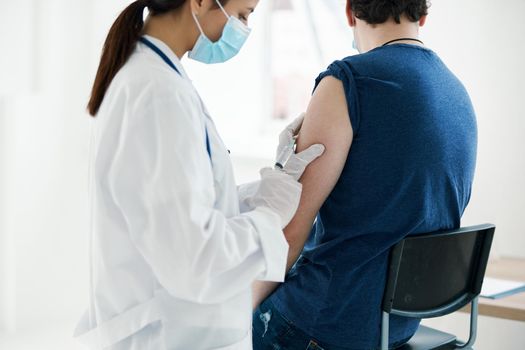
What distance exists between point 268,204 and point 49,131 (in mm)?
2221

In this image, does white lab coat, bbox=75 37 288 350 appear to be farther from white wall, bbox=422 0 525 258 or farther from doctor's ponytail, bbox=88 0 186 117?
white wall, bbox=422 0 525 258

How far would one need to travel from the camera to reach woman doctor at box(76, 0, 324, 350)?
1004 mm

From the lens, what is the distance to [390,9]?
1.36m

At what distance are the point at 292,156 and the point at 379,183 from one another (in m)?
0.18

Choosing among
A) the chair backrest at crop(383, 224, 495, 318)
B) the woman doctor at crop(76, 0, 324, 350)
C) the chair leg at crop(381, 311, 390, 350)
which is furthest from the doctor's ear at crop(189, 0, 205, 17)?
the chair leg at crop(381, 311, 390, 350)

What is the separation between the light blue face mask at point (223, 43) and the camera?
1188 mm

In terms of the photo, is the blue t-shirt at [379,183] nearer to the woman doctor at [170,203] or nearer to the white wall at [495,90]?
the woman doctor at [170,203]

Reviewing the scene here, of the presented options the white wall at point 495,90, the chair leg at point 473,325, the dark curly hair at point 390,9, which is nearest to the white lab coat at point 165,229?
the dark curly hair at point 390,9

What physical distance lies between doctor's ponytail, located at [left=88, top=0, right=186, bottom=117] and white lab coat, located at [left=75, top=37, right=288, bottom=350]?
0.03 meters

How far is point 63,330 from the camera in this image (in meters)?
3.20

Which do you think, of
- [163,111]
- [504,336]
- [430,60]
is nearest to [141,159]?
[163,111]

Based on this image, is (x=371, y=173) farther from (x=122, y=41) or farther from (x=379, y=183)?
(x=122, y=41)

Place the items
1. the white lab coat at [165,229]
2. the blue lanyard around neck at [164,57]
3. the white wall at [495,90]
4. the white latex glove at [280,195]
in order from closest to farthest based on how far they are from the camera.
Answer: the white lab coat at [165,229] < the blue lanyard around neck at [164,57] < the white latex glove at [280,195] < the white wall at [495,90]

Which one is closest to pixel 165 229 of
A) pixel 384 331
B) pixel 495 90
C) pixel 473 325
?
pixel 384 331
